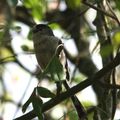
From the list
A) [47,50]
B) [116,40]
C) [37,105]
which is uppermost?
[47,50]

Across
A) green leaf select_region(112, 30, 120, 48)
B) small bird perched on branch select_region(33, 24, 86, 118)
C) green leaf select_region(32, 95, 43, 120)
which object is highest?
small bird perched on branch select_region(33, 24, 86, 118)

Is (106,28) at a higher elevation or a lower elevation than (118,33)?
higher

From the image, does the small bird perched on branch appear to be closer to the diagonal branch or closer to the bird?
the bird

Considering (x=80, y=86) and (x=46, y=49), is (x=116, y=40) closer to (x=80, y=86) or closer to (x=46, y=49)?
(x=80, y=86)

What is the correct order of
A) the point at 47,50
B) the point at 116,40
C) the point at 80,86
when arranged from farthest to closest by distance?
the point at 47,50 < the point at 80,86 < the point at 116,40

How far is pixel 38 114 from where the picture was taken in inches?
80.5

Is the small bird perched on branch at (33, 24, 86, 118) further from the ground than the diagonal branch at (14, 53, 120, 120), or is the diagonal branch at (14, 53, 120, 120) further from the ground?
the small bird perched on branch at (33, 24, 86, 118)

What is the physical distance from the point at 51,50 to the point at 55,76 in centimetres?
108

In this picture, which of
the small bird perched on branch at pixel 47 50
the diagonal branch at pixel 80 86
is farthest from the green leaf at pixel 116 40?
the small bird perched on branch at pixel 47 50

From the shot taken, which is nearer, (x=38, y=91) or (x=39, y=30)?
(x=38, y=91)

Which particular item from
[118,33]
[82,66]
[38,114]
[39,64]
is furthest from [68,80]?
[118,33]

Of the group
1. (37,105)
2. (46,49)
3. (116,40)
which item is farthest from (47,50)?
(116,40)

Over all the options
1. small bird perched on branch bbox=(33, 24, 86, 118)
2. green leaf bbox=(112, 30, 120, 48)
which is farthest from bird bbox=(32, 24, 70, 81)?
green leaf bbox=(112, 30, 120, 48)

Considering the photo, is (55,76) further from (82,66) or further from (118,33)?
(82,66)
